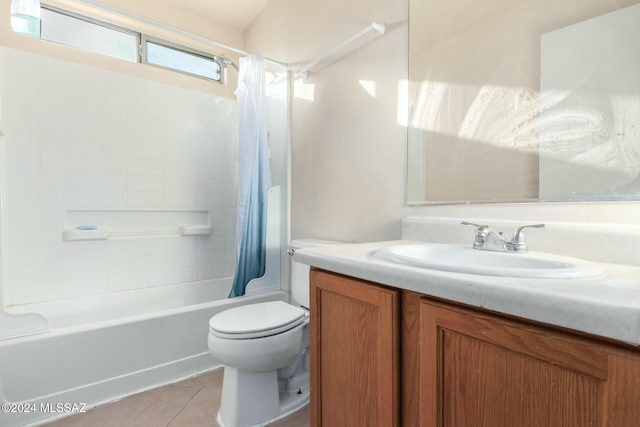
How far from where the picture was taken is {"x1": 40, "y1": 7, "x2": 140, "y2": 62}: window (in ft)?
6.72

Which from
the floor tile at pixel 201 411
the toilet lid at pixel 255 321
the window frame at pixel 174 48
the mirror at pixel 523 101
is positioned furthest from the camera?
the window frame at pixel 174 48

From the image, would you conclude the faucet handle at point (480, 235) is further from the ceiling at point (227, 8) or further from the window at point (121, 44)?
the ceiling at point (227, 8)

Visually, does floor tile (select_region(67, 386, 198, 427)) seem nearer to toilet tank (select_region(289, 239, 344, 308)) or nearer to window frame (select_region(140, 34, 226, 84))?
toilet tank (select_region(289, 239, 344, 308))

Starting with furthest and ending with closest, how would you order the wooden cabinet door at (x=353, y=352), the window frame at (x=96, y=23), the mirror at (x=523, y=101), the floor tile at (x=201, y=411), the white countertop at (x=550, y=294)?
the window frame at (x=96, y=23) < the floor tile at (x=201, y=411) < the mirror at (x=523, y=101) < the wooden cabinet door at (x=353, y=352) < the white countertop at (x=550, y=294)

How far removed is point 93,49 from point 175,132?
2.43 feet

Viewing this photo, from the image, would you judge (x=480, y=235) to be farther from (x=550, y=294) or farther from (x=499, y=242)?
(x=550, y=294)

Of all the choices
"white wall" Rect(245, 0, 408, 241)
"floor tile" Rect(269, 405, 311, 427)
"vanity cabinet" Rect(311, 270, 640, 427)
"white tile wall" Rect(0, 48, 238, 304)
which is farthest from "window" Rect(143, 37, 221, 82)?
"floor tile" Rect(269, 405, 311, 427)

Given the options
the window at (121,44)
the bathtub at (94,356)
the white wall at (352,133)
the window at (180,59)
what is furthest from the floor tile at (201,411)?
the window at (180,59)

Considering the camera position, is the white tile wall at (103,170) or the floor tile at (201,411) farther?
Answer: the white tile wall at (103,170)

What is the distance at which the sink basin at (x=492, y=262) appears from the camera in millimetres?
577

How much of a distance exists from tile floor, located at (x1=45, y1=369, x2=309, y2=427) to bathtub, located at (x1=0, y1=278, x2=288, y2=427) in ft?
0.23

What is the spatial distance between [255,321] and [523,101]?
4.39 feet

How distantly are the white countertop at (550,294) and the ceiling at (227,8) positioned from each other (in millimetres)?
2517

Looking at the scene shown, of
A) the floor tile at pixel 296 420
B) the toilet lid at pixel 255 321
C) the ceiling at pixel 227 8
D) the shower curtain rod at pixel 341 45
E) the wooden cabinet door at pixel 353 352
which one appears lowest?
the floor tile at pixel 296 420
